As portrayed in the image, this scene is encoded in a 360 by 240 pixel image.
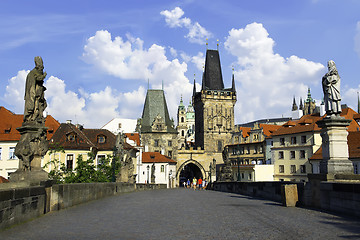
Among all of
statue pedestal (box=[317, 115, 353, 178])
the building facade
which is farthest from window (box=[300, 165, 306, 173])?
statue pedestal (box=[317, 115, 353, 178])

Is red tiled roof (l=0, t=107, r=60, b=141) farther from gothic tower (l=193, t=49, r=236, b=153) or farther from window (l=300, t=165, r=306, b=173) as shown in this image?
gothic tower (l=193, t=49, r=236, b=153)

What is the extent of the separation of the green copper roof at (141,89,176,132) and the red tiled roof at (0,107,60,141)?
118ft

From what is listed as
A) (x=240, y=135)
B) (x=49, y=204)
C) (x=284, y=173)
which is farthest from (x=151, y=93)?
(x=49, y=204)

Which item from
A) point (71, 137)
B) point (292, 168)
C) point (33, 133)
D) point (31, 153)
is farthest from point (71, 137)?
point (31, 153)

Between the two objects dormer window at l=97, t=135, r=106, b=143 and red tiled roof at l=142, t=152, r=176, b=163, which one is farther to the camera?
red tiled roof at l=142, t=152, r=176, b=163

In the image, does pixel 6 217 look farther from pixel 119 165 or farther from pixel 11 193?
pixel 119 165

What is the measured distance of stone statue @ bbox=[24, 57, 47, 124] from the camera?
371 inches

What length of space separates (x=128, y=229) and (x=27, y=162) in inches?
142

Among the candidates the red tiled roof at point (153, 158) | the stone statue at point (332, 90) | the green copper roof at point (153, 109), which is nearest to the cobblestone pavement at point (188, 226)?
the stone statue at point (332, 90)

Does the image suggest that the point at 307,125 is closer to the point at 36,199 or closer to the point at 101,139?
the point at 101,139

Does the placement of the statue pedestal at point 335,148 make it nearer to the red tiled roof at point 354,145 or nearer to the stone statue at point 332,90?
the stone statue at point 332,90

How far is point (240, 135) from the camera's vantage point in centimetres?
7462

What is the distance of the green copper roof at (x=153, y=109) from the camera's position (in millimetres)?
85231

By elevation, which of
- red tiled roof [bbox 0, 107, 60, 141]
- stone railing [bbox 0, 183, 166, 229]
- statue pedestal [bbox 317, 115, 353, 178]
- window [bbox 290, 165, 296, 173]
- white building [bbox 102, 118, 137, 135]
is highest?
white building [bbox 102, 118, 137, 135]
